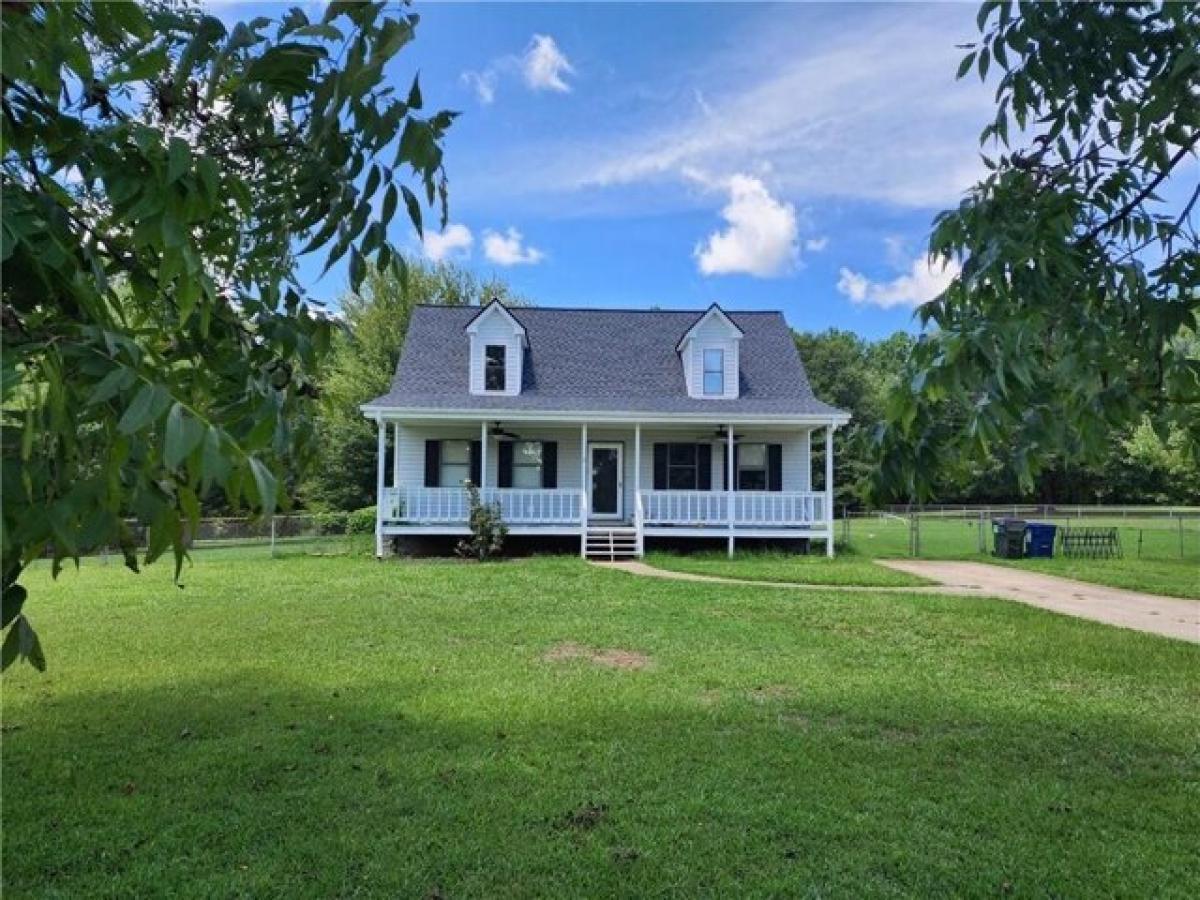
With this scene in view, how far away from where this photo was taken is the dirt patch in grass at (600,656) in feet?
24.7

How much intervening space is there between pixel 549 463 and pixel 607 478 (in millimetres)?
1562

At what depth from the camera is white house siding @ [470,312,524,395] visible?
1923 centimetres

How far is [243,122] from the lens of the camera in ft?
A: 7.12

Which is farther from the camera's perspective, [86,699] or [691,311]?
[691,311]

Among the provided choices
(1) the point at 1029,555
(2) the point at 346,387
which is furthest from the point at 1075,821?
(2) the point at 346,387

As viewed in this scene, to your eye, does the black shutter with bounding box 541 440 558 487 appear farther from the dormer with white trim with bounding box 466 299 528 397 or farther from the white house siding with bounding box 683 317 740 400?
the white house siding with bounding box 683 317 740 400

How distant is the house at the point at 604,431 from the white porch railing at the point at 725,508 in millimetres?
32

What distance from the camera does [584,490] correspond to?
1808cm

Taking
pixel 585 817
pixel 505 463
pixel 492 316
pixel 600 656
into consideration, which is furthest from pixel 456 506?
pixel 585 817

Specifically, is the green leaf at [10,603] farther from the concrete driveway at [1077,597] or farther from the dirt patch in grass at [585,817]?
the concrete driveway at [1077,597]

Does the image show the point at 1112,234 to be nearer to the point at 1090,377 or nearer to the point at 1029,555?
the point at 1090,377

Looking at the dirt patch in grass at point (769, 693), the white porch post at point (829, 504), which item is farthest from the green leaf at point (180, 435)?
the white porch post at point (829, 504)

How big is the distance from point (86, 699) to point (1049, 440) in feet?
22.8

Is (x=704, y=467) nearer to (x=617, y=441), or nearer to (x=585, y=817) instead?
(x=617, y=441)
